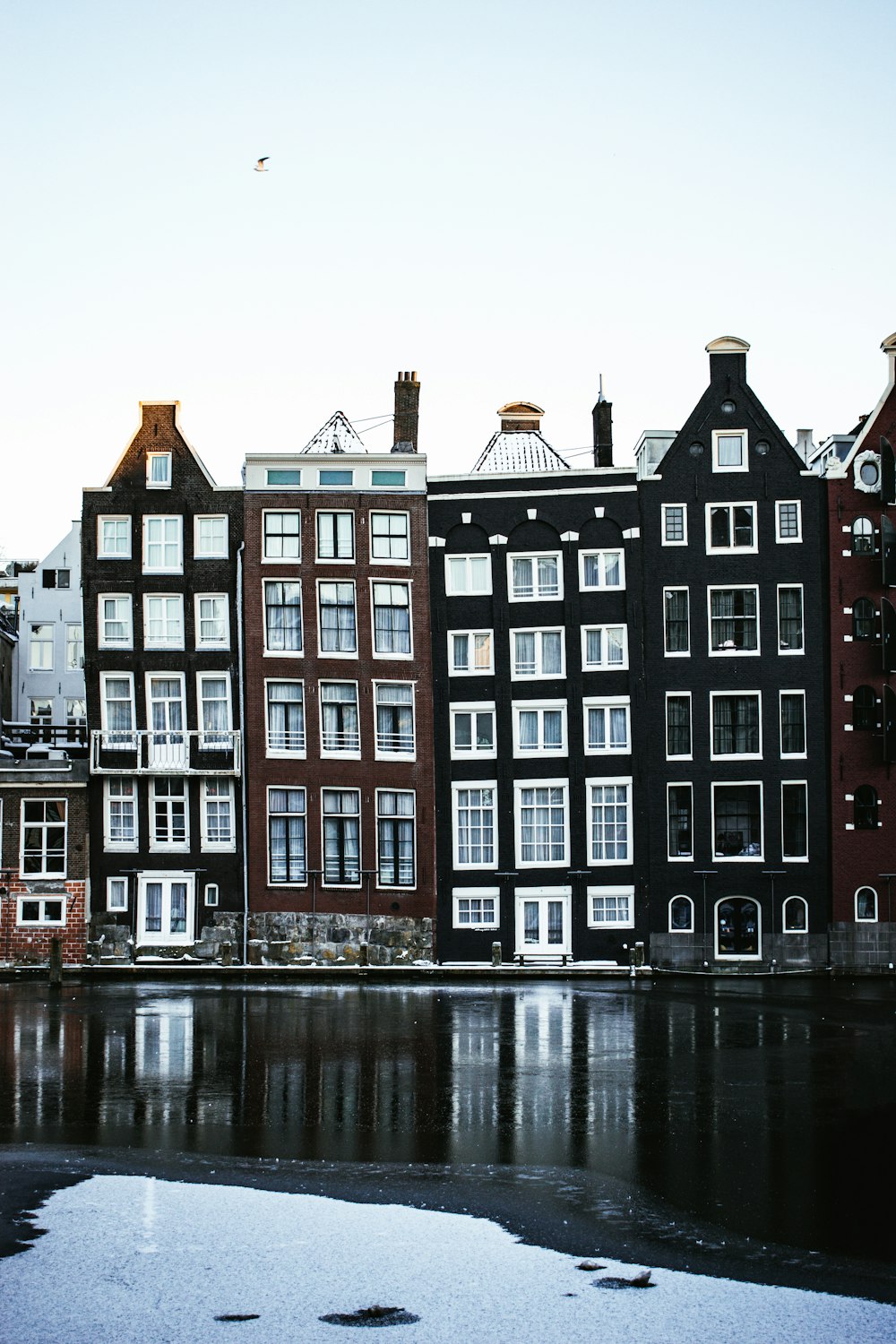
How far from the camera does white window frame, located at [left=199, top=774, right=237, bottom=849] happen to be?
189 ft

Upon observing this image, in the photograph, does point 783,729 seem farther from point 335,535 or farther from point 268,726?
point 268,726

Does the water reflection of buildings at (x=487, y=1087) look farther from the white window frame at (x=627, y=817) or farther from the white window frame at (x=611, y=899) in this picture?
the white window frame at (x=627, y=817)

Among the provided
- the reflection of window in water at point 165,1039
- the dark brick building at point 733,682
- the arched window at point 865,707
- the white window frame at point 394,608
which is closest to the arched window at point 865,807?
the dark brick building at point 733,682

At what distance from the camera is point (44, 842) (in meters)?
56.8

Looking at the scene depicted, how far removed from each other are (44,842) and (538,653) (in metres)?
20.2

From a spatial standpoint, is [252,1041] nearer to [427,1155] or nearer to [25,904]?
[427,1155]

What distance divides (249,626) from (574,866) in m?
15.5

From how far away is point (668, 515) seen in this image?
57.7m

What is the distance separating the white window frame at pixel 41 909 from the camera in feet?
184

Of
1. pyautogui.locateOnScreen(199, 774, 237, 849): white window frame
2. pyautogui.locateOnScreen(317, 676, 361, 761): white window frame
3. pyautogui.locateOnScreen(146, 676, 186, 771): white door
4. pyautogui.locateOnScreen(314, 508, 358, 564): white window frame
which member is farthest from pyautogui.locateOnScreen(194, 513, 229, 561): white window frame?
pyautogui.locateOnScreen(199, 774, 237, 849): white window frame

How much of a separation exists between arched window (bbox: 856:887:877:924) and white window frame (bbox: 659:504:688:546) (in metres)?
14.7

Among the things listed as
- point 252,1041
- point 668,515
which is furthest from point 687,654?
point 252,1041

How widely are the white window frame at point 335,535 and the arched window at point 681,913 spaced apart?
17952mm

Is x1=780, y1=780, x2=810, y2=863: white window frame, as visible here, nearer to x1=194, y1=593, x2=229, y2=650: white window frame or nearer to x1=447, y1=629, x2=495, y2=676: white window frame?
x1=447, y1=629, x2=495, y2=676: white window frame
